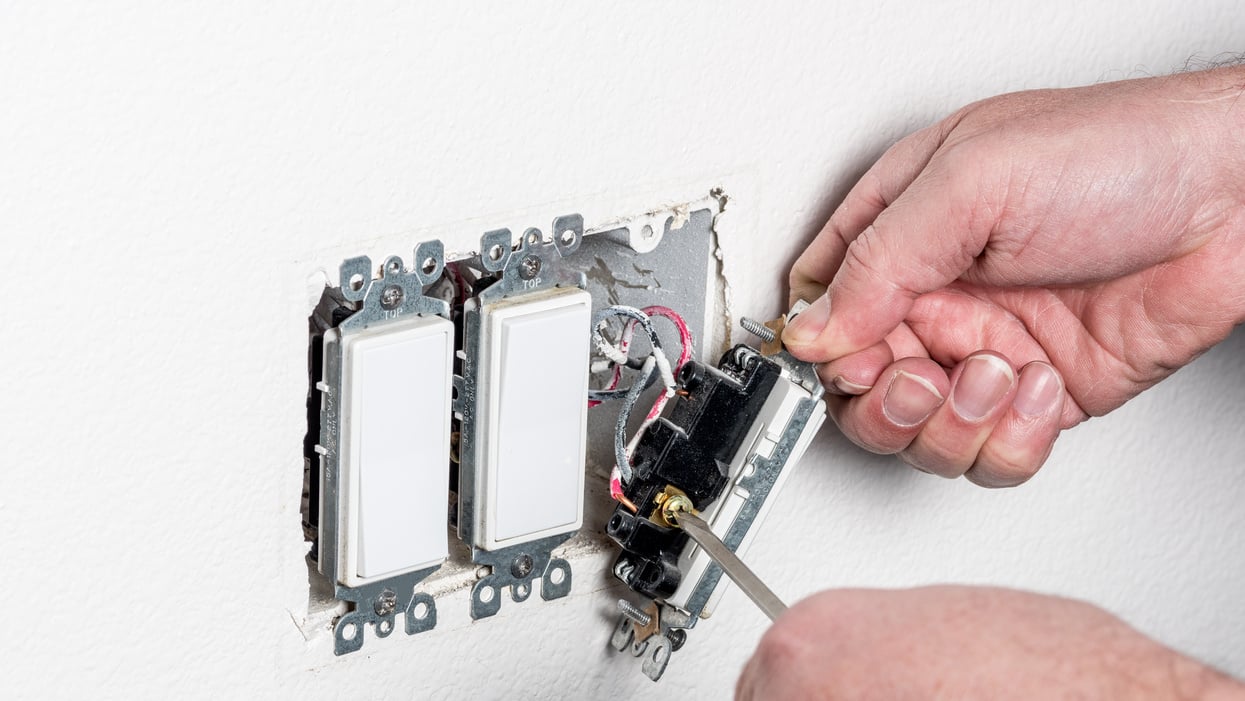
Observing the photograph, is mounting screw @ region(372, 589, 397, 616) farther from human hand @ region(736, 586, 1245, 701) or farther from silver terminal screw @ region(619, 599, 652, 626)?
human hand @ region(736, 586, 1245, 701)

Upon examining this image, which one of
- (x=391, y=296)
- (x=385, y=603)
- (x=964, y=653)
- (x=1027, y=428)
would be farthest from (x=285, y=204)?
(x=1027, y=428)

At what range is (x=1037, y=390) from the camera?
79cm

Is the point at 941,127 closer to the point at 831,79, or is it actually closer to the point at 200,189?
the point at 831,79

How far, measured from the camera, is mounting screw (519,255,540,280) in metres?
0.65

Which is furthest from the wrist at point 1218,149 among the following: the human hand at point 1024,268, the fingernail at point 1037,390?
the fingernail at point 1037,390

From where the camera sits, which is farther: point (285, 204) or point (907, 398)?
point (907, 398)

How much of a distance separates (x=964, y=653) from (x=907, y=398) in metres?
0.32

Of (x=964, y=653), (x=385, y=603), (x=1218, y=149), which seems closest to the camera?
(x=964, y=653)

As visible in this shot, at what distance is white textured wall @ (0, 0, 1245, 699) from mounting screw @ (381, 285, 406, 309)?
0.02 metres

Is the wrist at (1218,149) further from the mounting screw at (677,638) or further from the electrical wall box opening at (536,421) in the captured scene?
the mounting screw at (677,638)

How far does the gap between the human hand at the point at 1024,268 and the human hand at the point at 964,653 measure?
258 mm

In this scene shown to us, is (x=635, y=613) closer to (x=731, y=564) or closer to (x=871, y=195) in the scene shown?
(x=731, y=564)

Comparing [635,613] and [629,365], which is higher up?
[629,365]

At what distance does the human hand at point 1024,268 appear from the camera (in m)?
0.71
